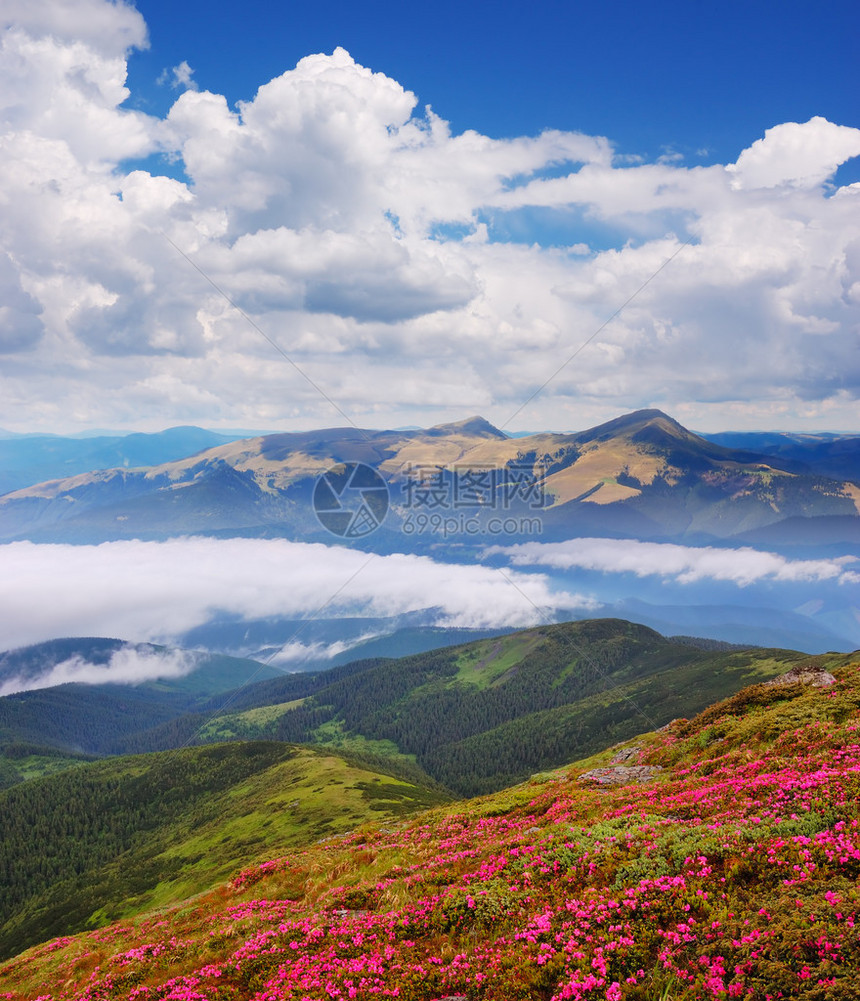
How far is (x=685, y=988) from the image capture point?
10969mm

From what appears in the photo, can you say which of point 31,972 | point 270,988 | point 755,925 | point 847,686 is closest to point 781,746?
point 847,686

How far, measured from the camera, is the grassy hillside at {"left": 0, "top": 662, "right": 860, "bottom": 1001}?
37.5 feet

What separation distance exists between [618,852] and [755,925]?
19.1 ft

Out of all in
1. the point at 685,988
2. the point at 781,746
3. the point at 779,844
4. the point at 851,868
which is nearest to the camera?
the point at 685,988

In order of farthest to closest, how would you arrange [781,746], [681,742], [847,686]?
[681,742], [847,686], [781,746]

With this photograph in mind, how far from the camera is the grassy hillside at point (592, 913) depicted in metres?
11.4

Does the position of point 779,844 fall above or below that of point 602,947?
above

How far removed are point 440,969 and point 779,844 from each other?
1047 centimetres

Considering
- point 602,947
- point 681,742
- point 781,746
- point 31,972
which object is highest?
point 602,947

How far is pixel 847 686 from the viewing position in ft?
115

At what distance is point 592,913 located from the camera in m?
14.2

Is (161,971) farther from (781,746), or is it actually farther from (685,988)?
(781,746)

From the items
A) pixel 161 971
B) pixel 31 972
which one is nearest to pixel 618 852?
pixel 161 971

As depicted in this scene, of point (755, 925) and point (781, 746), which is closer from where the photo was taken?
point (755, 925)
